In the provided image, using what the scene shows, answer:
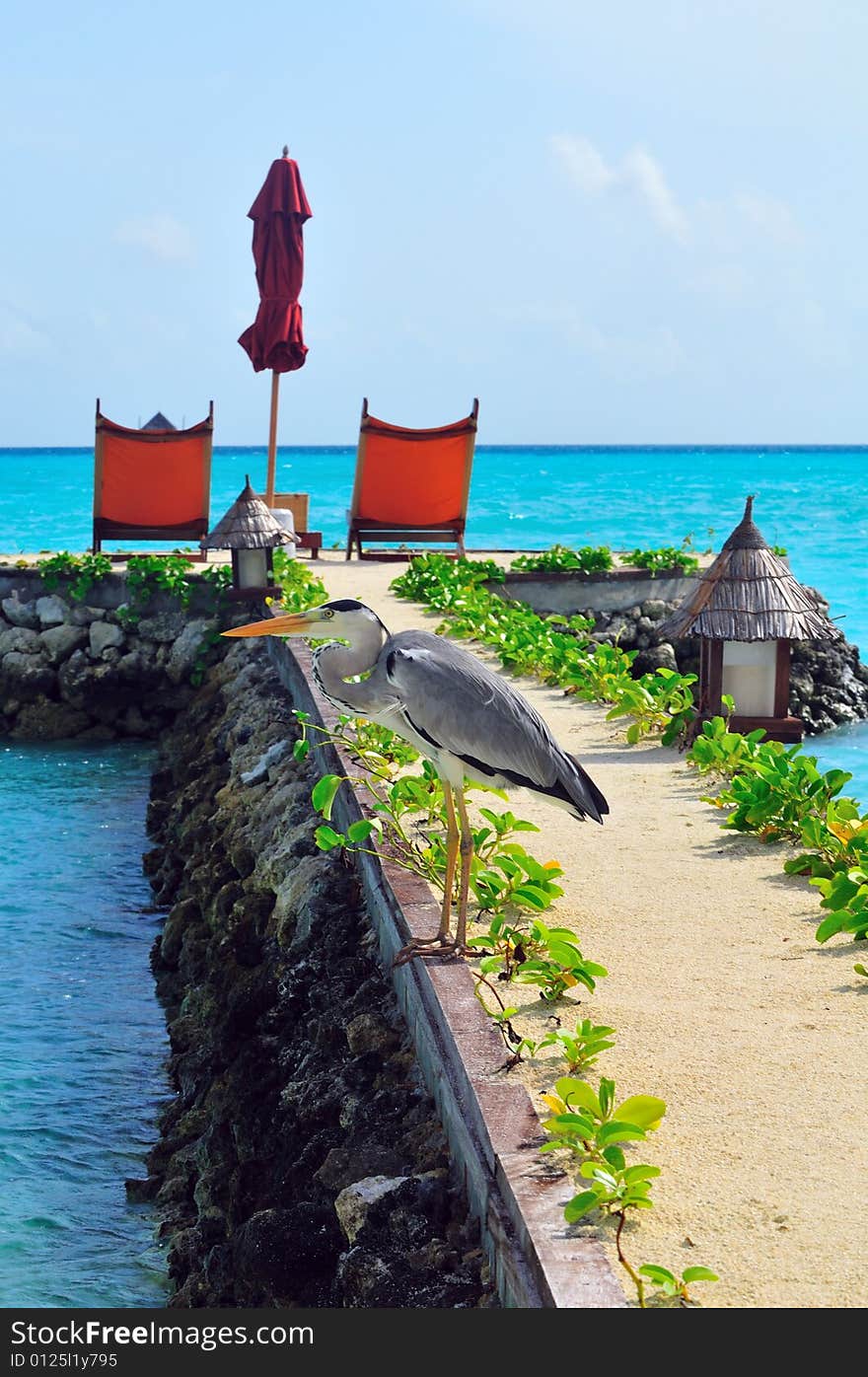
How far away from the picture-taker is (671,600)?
14.0m

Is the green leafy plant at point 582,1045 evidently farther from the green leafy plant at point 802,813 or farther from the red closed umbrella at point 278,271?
the red closed umbrella at point 278,271

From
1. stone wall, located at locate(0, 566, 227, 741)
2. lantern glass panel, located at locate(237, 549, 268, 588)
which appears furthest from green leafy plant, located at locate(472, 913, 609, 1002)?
stone wall, located at locate(0, 566, 227, 741)

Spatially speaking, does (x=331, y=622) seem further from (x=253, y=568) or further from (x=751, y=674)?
(x=253, y=568)

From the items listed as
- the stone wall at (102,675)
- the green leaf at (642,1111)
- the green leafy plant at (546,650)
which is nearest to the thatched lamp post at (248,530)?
the green leafy plant at (546,650)

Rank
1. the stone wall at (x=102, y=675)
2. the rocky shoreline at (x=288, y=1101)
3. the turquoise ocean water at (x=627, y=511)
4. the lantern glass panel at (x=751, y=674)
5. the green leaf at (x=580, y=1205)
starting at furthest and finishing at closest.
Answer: the turquoise ocean water at (x=627, y=511) < the stone wall at (x=102, y=675) < the lantern glass panel at (x=751, y=674) < the rocky shoreline at (x=288, y=1101) < the green leaf at (x=580, y=1205)

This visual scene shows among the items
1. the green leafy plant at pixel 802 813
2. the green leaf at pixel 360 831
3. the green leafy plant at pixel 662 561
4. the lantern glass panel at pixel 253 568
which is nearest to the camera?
the green leafy plant at pixel 802 813

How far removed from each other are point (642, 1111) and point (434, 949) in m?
1.10

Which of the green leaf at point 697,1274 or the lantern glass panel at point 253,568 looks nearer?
the green leaf at point 697,1274

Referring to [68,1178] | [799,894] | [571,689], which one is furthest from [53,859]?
[799,894]

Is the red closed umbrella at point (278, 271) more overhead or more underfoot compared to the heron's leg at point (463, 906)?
more overhead

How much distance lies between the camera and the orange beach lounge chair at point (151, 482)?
47.5 feet

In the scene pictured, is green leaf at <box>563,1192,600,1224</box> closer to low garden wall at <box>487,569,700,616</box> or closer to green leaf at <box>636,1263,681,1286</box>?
green leaf at <box>636,1263,681,1286</box>

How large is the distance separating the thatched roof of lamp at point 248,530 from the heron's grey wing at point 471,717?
769cm

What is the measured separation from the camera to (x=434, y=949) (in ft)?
13.7
